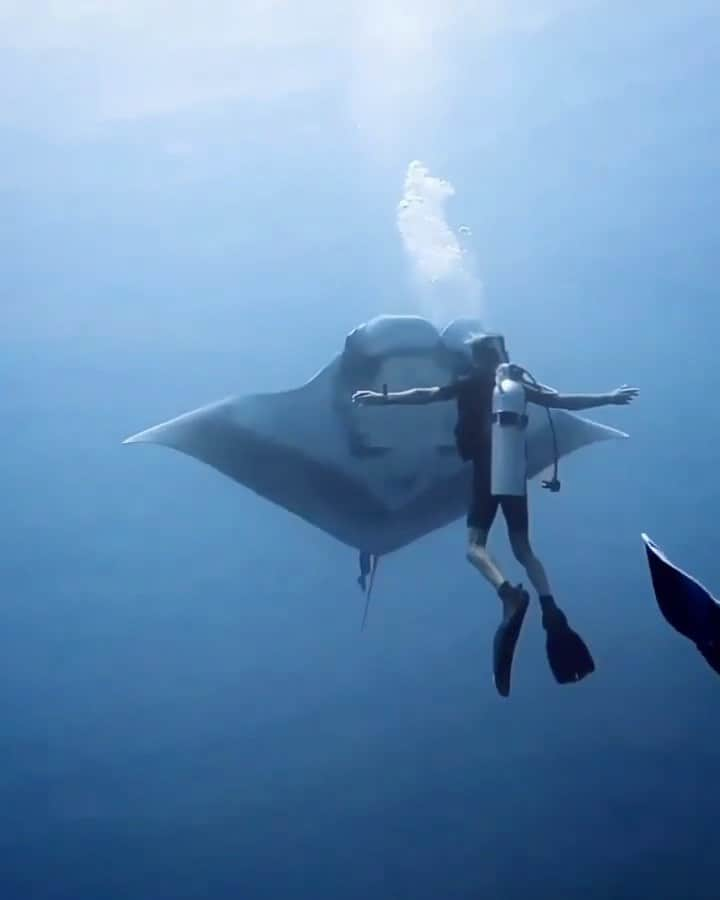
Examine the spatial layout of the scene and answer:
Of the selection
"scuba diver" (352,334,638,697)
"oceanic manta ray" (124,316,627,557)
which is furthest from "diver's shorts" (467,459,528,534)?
"oceanic manta ray" (124,316,627,557)

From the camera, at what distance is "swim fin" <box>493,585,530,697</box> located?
2.44 m

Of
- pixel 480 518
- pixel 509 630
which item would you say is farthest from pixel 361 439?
pixel 509 630

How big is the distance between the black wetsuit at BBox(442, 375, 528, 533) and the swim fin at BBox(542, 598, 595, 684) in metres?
0.26

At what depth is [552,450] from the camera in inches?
119

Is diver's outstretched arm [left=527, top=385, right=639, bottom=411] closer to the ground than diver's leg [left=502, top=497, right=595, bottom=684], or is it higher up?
higher up

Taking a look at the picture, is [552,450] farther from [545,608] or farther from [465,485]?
[545,608]

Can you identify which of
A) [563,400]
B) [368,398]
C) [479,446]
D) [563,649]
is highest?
[368,398]

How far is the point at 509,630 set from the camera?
8.16 ft

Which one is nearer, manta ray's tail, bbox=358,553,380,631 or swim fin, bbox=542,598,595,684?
swim fin, bbox=542,598,595,684

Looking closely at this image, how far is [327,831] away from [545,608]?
109 centimetres

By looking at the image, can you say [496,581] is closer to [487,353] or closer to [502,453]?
[502,453]

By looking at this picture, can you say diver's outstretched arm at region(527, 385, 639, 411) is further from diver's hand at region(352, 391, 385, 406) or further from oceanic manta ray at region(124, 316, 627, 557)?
diver's hand at region(352, 391, 385, 406)

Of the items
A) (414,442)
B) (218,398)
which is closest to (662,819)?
(414,442)

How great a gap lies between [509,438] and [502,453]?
48 millimetres
